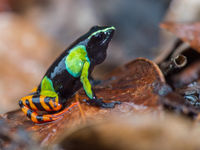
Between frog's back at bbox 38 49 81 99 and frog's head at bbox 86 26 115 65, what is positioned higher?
frog's head at bbox 86 26 115 65

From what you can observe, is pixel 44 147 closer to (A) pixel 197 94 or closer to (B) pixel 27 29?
(A) pixel 197 94

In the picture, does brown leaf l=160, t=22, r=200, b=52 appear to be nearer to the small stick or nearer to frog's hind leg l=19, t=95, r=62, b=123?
the small stick

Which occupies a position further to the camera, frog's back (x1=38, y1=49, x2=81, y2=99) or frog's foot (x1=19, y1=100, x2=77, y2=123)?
frog's back (x1=38, y1=49, x2=81, y2=99)

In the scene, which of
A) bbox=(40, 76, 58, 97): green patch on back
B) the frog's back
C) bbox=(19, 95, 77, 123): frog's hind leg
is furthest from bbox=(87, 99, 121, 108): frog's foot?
bbox=(40, 76, 58, 97): green patch on back

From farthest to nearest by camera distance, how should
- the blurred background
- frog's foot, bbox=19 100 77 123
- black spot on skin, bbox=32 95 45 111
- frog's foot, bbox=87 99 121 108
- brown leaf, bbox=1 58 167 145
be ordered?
the blurred background, black spot on skin, bbox=32 95 45 111, frog's foot, bbox=19 100 77 123, frog's foot, bbox=87 99 121 108, brown leaf, bbox=1 58 167 145

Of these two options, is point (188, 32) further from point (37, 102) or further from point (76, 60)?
point (37, 102)

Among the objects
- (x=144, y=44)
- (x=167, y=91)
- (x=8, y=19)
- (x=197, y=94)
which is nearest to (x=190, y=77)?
(x=197, y=94)

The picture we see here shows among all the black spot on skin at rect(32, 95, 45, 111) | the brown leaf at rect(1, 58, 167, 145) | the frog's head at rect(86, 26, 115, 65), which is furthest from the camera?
the frog's head at rect(86, 26, 115, 65)
